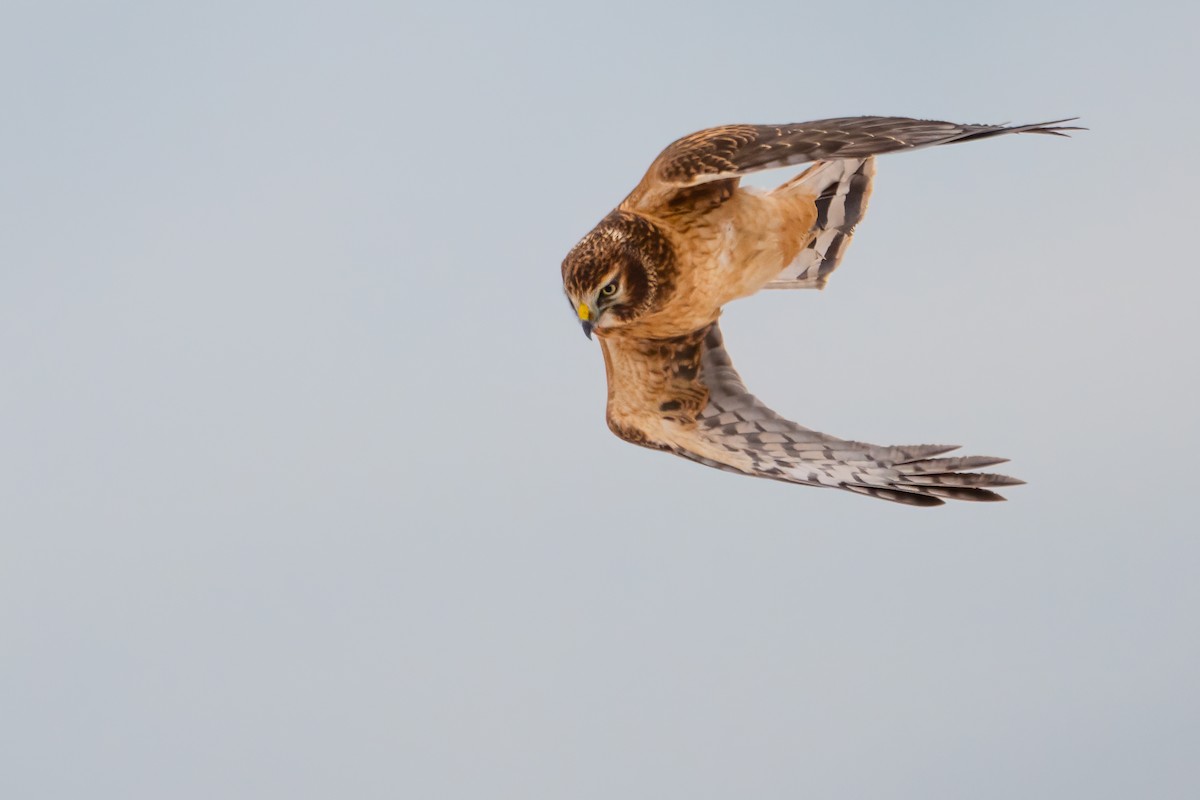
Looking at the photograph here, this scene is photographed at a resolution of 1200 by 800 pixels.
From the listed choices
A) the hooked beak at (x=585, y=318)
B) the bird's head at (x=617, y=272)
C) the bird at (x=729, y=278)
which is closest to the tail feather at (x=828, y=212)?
the bird at (x=729, y=278)

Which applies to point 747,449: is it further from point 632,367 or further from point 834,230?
point 834,230

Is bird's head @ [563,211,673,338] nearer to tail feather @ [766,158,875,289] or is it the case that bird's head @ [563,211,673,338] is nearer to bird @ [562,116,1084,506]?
bird @ [562,116,1084,506]

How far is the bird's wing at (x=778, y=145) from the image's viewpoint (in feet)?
17.4

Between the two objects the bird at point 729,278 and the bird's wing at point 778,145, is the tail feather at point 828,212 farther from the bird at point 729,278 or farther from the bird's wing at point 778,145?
the bird's wing at point 778,145

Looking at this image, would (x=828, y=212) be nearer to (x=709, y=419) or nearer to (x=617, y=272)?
(x=709, y=419)

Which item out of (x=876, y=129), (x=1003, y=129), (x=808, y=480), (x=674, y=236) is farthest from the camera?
(x=808, y=480)

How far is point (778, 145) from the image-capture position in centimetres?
561

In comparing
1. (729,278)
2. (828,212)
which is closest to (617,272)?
(729,278)

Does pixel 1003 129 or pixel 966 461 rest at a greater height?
pixel 1003 129

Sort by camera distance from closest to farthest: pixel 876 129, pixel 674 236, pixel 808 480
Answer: pixel 876 129, pixel 674 236, pixel 808 480

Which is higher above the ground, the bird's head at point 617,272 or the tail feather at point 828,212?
the tail feather at point 828,212

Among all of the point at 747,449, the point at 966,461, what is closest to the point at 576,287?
the point at 747,449

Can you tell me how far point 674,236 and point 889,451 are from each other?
4.43 feet

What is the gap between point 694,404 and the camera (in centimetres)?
674
